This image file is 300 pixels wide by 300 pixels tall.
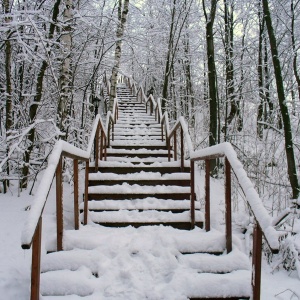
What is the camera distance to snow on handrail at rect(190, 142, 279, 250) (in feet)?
6.12

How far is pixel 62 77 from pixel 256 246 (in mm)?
4671

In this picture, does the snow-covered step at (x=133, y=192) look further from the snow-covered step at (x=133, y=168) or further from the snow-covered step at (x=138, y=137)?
the snow-covered step at (x=138, y=137)

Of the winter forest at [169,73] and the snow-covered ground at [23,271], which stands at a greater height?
the winter forest at [169,73]

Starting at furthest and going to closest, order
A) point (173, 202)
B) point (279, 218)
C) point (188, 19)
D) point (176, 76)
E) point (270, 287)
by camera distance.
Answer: point (176, 76)
point (188, 19)
point (173, 202)
point (279, 218)
point (270, 287)

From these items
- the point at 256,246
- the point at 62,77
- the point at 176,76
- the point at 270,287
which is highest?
the point at 176,76

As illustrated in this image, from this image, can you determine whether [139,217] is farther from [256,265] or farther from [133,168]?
[256,265]

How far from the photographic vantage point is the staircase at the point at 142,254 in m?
2.50

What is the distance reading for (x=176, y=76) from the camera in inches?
723

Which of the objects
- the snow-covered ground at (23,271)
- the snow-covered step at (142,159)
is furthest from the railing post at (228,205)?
the snow-covered step at (142,159)

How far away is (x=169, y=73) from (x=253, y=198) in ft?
42.9

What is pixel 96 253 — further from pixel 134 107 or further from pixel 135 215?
pixel 134 107

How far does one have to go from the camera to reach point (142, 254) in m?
2.98

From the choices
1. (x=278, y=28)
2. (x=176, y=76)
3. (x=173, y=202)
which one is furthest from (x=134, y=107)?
(x=173, y=202)

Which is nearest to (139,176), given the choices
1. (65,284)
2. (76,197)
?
(76,197)
